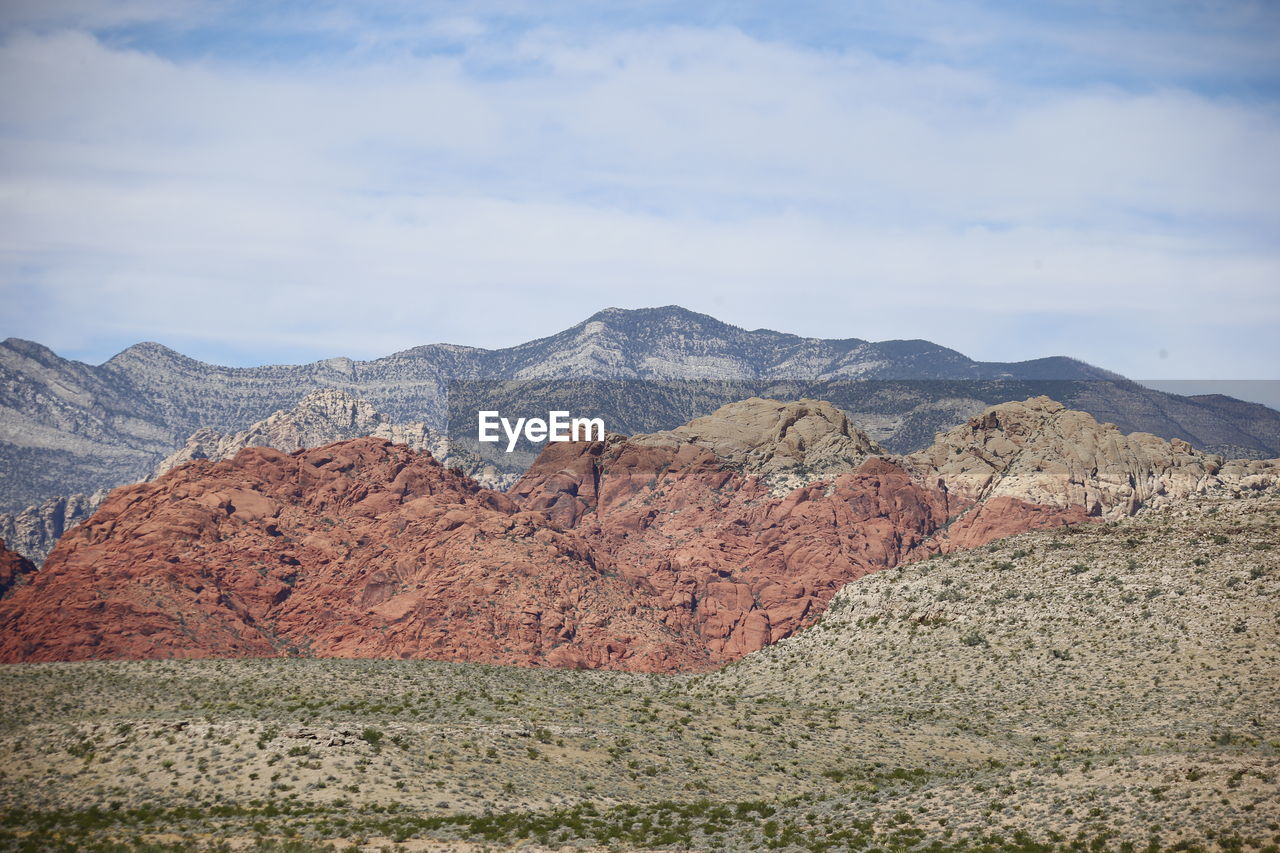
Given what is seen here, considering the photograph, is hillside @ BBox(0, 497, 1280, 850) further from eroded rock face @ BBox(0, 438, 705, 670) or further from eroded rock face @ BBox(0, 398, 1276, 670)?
eroded rock face @ BBox(0, 398, 1276, 670)

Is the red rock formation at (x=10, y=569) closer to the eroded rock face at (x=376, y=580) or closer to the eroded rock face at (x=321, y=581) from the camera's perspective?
the eroded rock face at (x=321, y=581)

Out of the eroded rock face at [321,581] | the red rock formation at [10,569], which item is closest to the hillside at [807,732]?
the eroded rock face at [321,581]

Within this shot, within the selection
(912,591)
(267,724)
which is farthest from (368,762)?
(912,591)

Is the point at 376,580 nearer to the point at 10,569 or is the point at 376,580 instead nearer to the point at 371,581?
the point at 371,581

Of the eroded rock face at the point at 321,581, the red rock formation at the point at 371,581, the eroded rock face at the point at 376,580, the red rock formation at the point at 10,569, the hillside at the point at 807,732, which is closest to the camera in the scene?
the hillside at the point at 807,732

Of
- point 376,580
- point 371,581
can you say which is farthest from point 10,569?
point 376,580

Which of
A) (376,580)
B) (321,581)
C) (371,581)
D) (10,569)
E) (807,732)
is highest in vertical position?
(10,569)

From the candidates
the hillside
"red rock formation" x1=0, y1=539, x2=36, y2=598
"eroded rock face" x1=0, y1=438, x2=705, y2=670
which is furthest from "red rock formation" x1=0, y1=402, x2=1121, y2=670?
the hillside
